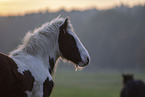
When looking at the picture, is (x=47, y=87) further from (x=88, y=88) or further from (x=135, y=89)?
(x=88, y=88)

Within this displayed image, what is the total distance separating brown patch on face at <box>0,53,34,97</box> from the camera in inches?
137

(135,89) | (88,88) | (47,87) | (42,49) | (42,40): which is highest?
(88,88)

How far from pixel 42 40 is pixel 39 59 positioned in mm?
386

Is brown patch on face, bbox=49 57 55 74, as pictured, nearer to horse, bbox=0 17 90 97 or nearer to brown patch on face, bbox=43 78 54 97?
horse, bbox=0 17 90 97

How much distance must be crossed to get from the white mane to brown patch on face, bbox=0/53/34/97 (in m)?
0.65

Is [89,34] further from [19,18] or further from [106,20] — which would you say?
[19,18]

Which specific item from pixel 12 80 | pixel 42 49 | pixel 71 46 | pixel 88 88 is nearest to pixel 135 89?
pixel 71 46

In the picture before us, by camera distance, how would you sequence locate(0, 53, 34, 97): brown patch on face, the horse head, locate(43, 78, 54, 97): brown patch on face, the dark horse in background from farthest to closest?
1. the dark horse in background
2. the horse head
3. locate(43, 78, 54, 97): brown patch on face
4. locate(0, 53, 34, 97): brown patch on face

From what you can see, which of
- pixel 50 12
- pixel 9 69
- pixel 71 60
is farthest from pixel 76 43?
pixel 50 12

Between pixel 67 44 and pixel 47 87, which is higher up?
pixel 67 44

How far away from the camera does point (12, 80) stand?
11.8 ft

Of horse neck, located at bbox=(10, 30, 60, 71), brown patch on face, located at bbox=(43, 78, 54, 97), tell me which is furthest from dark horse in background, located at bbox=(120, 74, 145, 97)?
brown patch on face, located at bbox=(43, 78, 54, 97)

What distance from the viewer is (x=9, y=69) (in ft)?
11.9

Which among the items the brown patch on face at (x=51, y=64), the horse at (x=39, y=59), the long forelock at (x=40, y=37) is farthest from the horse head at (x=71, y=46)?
the brown patch on face at (x=51, y=64)
